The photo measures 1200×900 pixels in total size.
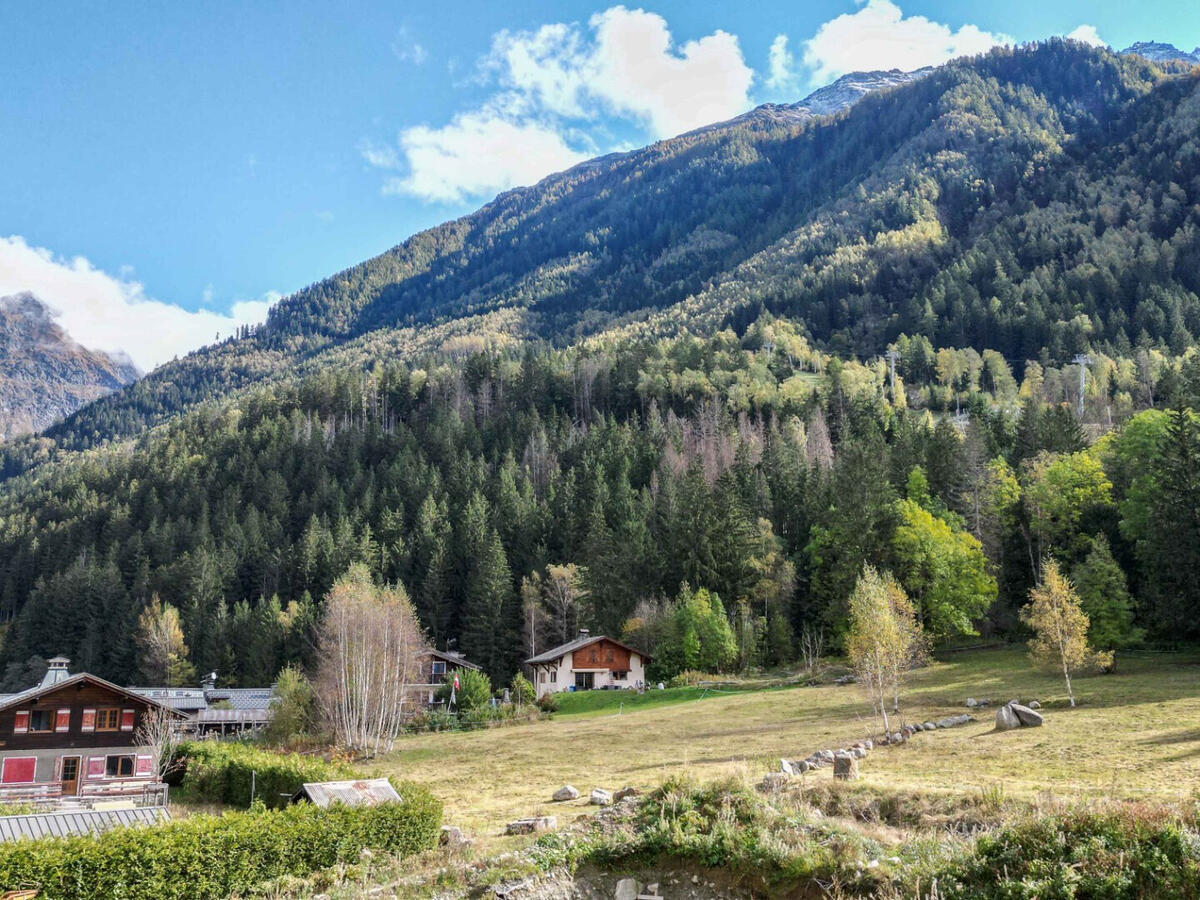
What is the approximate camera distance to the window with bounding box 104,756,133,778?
2267 inches

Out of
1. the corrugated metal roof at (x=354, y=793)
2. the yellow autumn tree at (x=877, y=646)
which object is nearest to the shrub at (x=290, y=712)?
the corrugated metal roof at (x=354, y=793)

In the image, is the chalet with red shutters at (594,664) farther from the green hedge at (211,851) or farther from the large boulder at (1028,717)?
the green hedge at (211,851)

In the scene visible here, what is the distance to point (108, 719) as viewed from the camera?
58.2 metres

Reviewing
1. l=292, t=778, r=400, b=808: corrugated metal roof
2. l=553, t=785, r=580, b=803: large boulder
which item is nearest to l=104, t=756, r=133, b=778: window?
l=292, t=778, r=400, b=808: corrugated metal roof

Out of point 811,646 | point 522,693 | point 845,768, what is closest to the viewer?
point 845,768

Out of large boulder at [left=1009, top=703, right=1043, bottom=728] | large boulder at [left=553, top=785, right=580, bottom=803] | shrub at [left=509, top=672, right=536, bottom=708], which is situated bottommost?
large boulder at [left=553, top=785, right=580, bottom=803]

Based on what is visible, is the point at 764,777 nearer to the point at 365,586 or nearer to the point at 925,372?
the point at 365,586

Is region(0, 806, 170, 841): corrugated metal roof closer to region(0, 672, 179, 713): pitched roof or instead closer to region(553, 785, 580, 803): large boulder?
region(553, 785, 580, 803): large boulder

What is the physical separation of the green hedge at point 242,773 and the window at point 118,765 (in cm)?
800

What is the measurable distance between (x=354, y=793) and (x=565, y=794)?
6933 mm

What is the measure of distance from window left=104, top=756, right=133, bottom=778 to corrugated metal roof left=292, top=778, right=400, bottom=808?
36.9 m

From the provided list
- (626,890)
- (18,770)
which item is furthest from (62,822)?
(18,770)

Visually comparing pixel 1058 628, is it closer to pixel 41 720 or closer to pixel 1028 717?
pixel 1028 717

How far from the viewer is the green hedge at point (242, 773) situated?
115 feet
